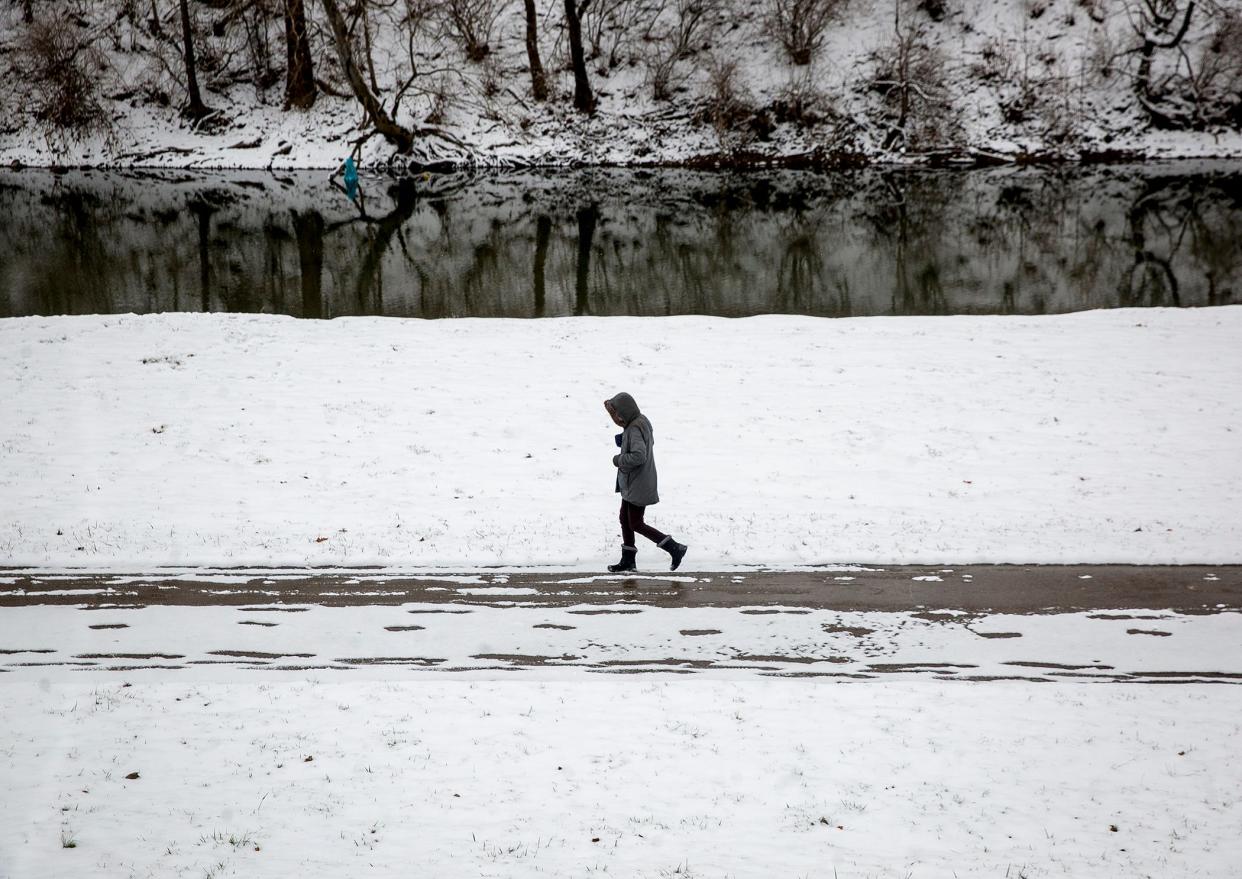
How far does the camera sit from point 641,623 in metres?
8.39

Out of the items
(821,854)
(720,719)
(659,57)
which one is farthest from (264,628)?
(659,57)

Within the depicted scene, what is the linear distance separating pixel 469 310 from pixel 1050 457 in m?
12.1

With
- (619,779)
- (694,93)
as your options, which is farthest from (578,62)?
(619,779)

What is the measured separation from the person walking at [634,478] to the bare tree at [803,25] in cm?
3844

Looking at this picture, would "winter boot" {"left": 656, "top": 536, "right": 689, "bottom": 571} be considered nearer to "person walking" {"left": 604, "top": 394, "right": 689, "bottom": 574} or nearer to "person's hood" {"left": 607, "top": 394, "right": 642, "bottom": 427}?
"person walking" {"left": 604, "top": 394, "right": 689, "bottom": 574}

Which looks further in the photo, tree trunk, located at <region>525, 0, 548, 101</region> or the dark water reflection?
tree trunk, located at <region>525, 0, 548, 101</region>

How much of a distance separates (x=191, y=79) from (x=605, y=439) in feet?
123

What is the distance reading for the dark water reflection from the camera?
68.7ft

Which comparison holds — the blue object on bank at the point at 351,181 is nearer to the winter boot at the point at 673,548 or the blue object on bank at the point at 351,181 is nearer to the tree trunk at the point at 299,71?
the tree trunk at the point at 299,71

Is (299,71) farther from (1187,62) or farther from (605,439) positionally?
(1187,62)

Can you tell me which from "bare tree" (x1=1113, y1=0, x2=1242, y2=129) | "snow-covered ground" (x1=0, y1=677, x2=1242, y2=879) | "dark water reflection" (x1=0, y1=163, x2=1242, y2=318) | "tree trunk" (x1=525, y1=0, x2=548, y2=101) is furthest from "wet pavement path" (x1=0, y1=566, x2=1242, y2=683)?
"tree trunk" (x1=525, y1=0, x2=548, y2=101)

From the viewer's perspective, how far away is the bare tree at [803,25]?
42.5m

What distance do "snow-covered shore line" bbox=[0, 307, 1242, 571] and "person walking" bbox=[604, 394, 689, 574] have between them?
0.40 meters

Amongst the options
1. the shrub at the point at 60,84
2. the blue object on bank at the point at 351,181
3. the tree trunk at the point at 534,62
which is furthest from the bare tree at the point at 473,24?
the shrub at the point at 60,84
